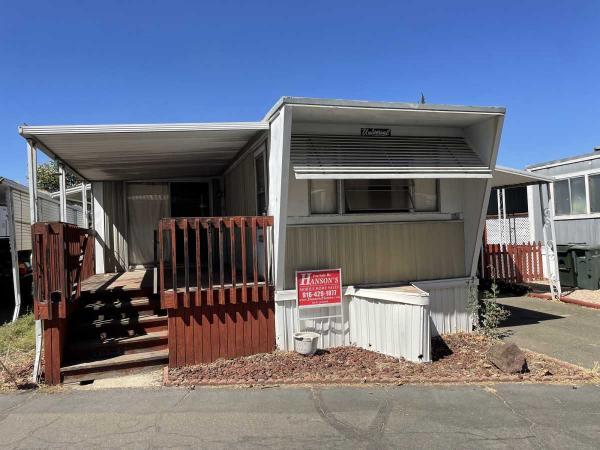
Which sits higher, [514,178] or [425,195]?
[514,178]

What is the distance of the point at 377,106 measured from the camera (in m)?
5.79

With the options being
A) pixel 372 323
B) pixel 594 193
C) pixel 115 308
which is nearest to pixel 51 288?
pixel 115 308

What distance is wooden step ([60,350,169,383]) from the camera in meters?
5.33

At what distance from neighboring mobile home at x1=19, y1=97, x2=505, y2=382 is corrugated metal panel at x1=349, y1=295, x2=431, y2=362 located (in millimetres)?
16

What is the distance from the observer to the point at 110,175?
939 cm

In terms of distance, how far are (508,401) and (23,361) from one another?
573 centimetres

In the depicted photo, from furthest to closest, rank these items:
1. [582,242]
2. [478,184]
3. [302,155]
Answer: [582,242] → [478,184] → [302,155]

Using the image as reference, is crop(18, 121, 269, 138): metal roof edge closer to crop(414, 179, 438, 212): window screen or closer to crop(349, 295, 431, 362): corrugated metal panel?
crop(414, 179, 438, 212): window screen

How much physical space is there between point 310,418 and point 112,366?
2636 mm

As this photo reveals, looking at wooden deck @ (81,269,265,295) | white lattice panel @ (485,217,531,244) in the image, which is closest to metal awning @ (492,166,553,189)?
wooden deck @ (81,269,265,295)

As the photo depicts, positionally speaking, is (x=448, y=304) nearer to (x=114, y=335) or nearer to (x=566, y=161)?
(x=114, y=335)

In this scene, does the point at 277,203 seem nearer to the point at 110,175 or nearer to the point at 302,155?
the point at 302,155

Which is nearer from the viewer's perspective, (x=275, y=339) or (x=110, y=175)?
(x=275, y=339)

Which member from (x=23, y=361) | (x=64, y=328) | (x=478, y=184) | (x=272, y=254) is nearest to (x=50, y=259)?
(x=64, y=328)
